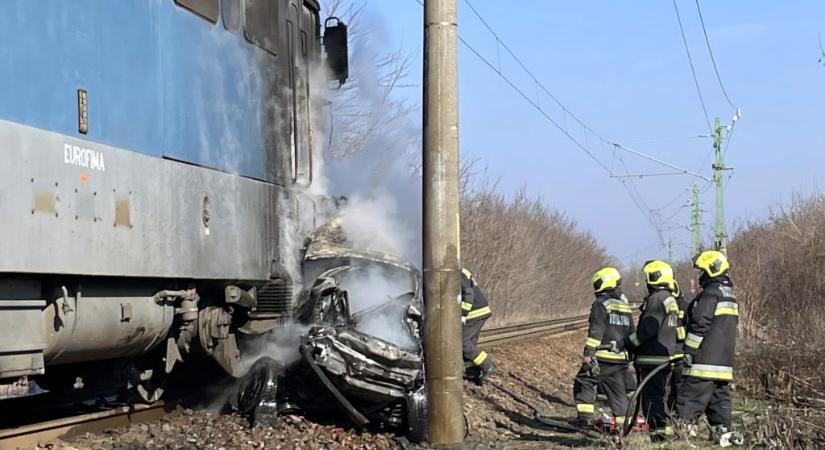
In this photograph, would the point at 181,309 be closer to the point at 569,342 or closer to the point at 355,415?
the point at 355,415

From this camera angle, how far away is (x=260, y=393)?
24.8ft

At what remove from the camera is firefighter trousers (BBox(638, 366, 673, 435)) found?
8.89 m

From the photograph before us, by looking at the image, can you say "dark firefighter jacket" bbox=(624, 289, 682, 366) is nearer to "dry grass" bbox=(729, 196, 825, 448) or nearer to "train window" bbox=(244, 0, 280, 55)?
"dry grass" bbox=(729, 196, 825, 448)

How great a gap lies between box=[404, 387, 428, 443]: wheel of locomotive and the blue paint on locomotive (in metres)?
2.26

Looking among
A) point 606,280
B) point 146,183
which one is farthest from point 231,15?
point 606,280

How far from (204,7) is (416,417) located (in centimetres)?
→ 354

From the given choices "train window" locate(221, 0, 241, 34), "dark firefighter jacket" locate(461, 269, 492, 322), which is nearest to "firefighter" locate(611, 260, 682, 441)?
"dark firefighter jacket" locate(461, 269, 492, 322)

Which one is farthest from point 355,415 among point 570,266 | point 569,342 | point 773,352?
point 570,266

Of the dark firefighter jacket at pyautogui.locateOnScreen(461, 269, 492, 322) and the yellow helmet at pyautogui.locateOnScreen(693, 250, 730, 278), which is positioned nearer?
the yellow helmet at pyautogui.locateOnScreen(693, 250, 730, 278)

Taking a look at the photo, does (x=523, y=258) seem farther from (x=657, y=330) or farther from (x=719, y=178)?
(x=657, y=330)

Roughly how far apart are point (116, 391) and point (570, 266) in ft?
141

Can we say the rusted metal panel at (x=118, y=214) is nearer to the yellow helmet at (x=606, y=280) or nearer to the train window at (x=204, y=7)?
the train window at (x=204, y=7)

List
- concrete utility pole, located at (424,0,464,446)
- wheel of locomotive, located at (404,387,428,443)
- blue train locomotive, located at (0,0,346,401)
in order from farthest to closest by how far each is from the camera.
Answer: wheel of locomotive, located at (404,387,428,443), concrete utility pole, located at (424,0,464,446), blue train locomotive, located at (0,0,346,401)

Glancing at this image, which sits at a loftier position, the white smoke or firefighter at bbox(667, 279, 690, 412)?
the white smoke
